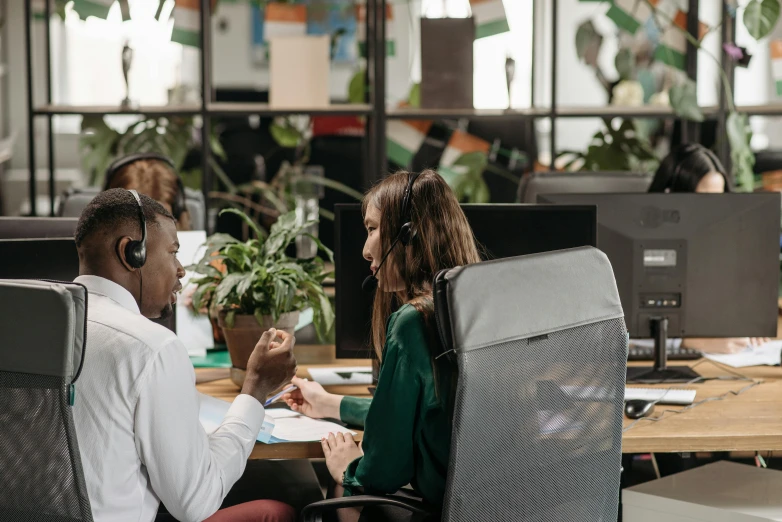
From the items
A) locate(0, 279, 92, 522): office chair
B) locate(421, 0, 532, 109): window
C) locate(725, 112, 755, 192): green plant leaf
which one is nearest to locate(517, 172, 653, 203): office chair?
locate(725, 112, 755, 192): green plant leaf

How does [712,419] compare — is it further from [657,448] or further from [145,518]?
[145,518]

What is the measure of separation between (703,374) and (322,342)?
1012mm

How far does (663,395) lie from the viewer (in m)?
2.19

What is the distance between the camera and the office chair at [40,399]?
4.25ft

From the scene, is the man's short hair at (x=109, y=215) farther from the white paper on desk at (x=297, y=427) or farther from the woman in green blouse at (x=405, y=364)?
the white paper on desk at (x=297, y=427)

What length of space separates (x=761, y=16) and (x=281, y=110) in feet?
6.63

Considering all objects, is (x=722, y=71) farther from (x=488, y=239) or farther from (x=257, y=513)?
(x=257, y=513)

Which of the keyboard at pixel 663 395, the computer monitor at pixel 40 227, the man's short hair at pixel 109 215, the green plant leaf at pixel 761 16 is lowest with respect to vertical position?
the keyboard at pixel 663 395

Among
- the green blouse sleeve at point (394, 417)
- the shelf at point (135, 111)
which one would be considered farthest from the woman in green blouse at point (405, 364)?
the shelf at point (135, 111)

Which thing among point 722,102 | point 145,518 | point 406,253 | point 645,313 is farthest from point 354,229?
point 722,102

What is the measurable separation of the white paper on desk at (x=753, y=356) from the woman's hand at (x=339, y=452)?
1134 millimetres

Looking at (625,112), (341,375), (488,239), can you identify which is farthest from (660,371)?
(625,112)

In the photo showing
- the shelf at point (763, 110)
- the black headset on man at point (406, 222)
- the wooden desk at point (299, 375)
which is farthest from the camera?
the shelf at point (763, 110)

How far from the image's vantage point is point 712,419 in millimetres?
2025
